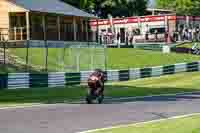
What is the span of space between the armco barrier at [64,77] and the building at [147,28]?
20.1 metres

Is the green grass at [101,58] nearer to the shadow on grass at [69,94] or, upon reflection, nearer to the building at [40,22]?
the building at [40,22]

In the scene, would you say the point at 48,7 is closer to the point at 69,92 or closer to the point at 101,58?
the point at 101,58

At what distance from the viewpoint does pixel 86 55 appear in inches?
1657

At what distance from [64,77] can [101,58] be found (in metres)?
7.55

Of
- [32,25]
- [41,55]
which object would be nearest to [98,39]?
[32,25]

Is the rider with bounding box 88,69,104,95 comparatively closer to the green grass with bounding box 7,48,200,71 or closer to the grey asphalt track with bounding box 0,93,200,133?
the grey asphalt track with bounding box 0,93,200,133

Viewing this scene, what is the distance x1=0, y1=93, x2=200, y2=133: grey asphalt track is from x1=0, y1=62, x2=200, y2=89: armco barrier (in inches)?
348

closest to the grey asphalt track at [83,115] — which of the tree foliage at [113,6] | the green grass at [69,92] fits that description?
the green grass at [69,92]

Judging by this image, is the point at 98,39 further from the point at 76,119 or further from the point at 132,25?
the point at 76,119

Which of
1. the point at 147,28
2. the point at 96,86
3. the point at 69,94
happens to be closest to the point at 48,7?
the point at 147,28

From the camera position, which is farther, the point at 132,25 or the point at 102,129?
the point at 132,25

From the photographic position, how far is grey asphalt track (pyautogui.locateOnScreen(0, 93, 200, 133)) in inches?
602

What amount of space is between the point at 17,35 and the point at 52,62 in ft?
45.9

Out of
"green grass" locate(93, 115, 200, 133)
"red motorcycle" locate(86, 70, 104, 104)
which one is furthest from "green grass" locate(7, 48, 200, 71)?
"green grass" locate(93, 115, 200, 133)
